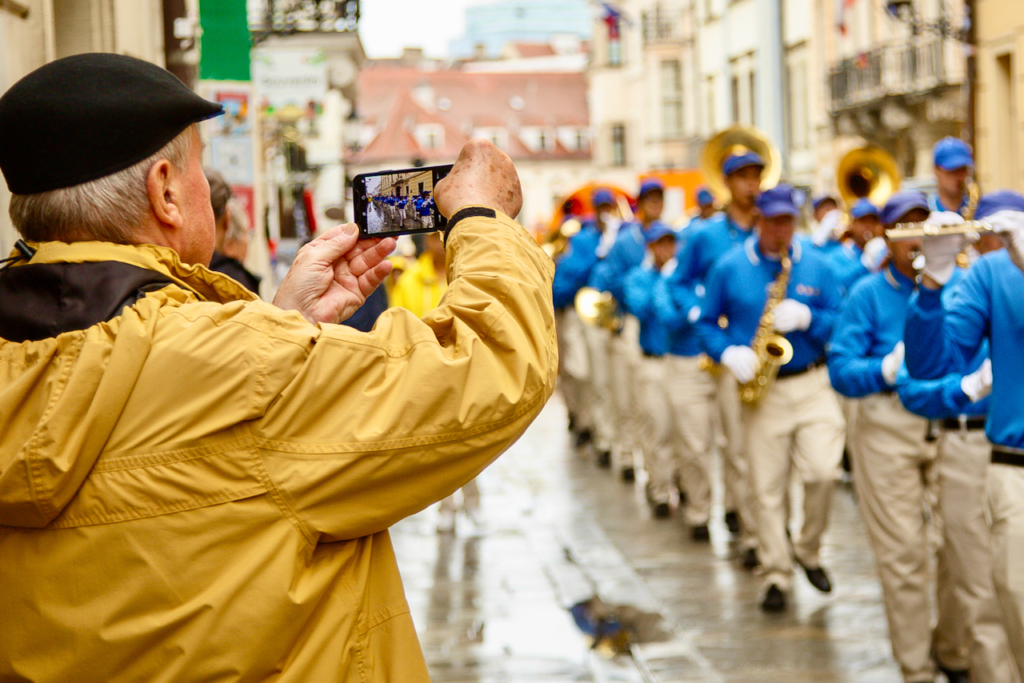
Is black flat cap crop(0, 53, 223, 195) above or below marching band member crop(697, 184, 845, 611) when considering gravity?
above

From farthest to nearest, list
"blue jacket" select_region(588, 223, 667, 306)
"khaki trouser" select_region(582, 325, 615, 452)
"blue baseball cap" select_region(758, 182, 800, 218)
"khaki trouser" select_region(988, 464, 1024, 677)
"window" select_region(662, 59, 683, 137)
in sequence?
1. "window" select_region(662, 59, 683, 137)
2. "khaki trouser" select_region(582, 325, 615, 452)
3. "blue jacket" select_region(588, 223, 667, 306)
4. "blue baseball cap" select_region(758, 182, 800, 218)
5. "khaki trouser" select_region(988, 464, 1024, 677)

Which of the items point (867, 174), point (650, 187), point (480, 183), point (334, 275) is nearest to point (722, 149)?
point (650, 187)

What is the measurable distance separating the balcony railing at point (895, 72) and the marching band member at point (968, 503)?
55.2 feet

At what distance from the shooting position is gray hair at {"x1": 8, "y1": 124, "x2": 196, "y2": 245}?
76.4 inches

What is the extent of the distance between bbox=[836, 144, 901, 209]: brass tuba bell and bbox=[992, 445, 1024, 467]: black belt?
8590 millimetres

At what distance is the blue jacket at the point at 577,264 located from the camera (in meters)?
13.9

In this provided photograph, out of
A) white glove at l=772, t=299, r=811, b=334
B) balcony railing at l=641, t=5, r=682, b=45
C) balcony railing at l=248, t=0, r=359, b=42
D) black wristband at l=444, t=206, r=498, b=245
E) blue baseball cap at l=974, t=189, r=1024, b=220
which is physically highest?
balcony railing at l=641, t=5, r=682, b=45

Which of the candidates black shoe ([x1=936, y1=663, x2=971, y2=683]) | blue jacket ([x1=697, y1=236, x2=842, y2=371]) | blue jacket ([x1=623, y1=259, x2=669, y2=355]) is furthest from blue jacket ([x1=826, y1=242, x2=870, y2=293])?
black shoe ([x1=936, y1=663, x2=971, y2=683])

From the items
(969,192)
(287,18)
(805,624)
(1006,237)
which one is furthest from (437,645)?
(287,18)

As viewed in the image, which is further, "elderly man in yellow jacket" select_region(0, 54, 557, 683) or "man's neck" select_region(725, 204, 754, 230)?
"man's neck" select_region(725, 204, 754, 230)

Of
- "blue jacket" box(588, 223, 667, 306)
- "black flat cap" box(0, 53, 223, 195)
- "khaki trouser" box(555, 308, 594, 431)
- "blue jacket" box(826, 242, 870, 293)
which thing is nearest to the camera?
"black flat cap" box(0, 53, 223, 195)

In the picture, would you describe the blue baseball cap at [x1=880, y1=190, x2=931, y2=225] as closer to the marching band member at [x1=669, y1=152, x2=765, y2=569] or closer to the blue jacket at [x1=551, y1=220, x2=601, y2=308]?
the marching band member at [x1=669, y1=152, x2=765, y2=569]

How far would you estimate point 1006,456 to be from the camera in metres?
4.27

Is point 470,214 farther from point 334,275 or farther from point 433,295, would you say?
point 433,295
